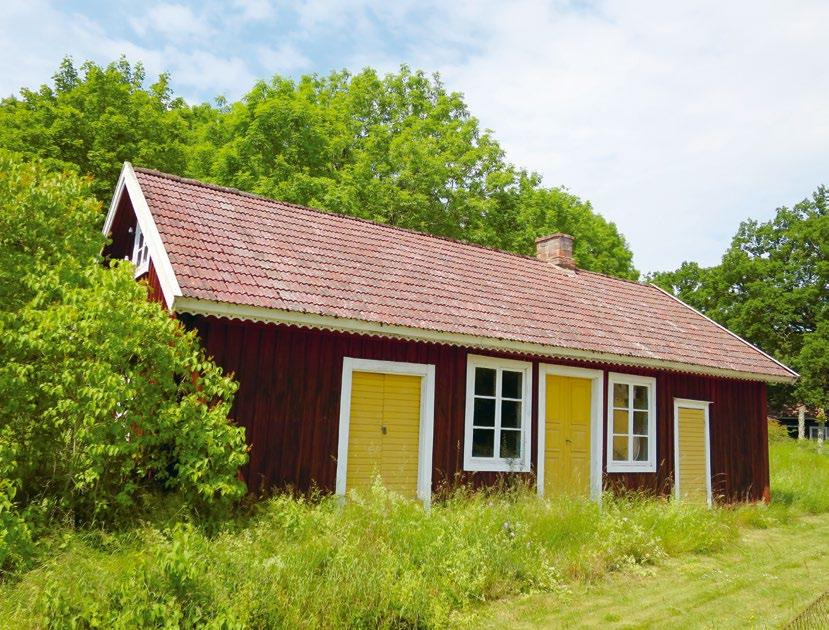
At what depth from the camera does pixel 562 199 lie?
3247 centimetres

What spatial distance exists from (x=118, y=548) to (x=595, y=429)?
8463mm

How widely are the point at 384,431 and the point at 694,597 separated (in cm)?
445

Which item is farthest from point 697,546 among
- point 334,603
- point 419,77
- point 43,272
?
point 419,77

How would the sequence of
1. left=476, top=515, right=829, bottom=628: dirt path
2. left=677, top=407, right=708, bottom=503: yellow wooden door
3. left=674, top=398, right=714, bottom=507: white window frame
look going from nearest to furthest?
left=476, top=515, right=829, bottom=628: dirt path → left=674, top=398, right=714, bottom=507: white window frame → left=677, top=407, right=708, bottom=503: yellow wooden door

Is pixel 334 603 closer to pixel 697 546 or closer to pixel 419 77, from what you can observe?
pixel 697 546

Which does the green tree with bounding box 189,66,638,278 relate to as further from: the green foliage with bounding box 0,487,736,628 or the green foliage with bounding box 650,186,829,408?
the green foliage with bounding box 0,487,736,628

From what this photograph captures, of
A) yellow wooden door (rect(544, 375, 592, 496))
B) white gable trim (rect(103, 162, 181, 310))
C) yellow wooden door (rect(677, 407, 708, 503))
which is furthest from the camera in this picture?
yellow wooden door (rect(677, 407, 708, 503))

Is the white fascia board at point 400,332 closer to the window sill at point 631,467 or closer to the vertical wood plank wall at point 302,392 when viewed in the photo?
the vertical wood plank wall at point 302,392

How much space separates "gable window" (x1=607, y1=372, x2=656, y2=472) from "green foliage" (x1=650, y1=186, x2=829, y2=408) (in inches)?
1166

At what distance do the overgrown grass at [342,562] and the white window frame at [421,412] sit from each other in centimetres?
47

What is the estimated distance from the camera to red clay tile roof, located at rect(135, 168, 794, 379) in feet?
30.1

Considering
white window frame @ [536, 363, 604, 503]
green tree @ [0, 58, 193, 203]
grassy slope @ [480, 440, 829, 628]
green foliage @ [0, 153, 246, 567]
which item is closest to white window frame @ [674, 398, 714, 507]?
grassy slope @ [480, 440, 829, 628]

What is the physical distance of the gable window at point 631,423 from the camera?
12.6m

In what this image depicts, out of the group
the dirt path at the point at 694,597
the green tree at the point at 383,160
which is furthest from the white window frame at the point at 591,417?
the green tree at the point at 383,160
